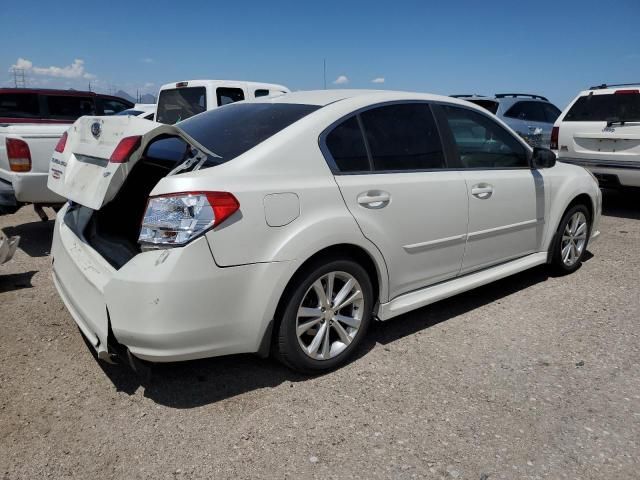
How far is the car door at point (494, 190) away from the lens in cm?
378

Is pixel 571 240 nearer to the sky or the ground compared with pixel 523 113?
nearer to the ground

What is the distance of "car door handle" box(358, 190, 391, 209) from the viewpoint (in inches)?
121

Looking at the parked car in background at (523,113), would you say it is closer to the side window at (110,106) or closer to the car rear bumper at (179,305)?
the side window at (110,106)

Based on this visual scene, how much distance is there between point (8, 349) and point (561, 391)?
3.30m

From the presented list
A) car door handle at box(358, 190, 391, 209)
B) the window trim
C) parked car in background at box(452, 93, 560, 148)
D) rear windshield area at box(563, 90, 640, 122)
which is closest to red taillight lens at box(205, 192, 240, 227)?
the window trim

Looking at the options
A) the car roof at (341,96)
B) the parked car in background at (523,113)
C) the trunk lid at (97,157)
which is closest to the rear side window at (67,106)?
the parked car in background at (523,113)

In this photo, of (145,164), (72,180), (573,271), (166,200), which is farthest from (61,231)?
(573,271)

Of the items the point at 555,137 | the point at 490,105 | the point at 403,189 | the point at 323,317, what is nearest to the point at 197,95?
the point at 490,105

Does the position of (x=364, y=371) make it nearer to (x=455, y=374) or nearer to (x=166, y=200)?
(x=455, y=374)

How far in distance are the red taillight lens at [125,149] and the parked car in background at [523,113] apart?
8.16 meters

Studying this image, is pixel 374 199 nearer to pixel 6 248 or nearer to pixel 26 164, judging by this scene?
pixel 6 248

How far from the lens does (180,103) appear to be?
352 inches

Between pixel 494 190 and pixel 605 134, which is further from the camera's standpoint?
pixel 605 134

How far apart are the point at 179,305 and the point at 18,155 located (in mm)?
3987
